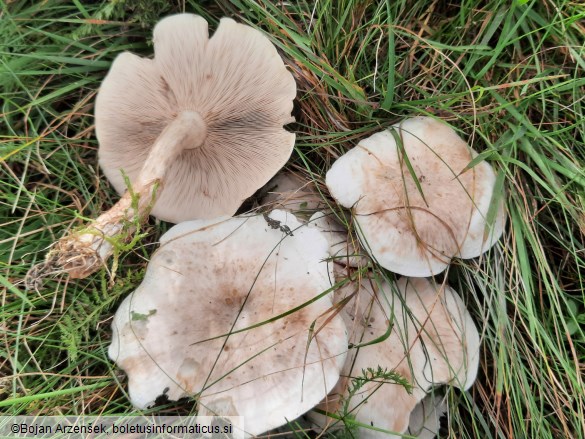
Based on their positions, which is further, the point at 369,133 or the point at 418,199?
the point at 369,133

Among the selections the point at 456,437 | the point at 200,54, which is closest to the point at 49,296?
the point at 200,54

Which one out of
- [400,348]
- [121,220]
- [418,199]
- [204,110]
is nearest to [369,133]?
[418,199]

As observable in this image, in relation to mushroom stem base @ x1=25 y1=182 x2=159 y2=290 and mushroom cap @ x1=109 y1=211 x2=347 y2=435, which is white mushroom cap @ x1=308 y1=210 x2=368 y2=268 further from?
mushroom stem base @ x1=25 y1=182 x2=159 y2=290

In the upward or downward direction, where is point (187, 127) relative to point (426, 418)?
upward

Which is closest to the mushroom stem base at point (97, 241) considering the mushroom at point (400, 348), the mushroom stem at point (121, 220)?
the mushroom stem at point (121, 220)

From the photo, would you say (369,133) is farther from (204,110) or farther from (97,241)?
(97,241)

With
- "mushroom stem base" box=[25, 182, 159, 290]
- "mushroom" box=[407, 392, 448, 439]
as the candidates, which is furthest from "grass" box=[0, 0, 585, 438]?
"mushroom stem base" box=[25, 182, 159, 290]

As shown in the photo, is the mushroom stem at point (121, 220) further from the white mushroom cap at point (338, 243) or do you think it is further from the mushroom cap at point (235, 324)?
the white mushroom cap at point (338, 243)
